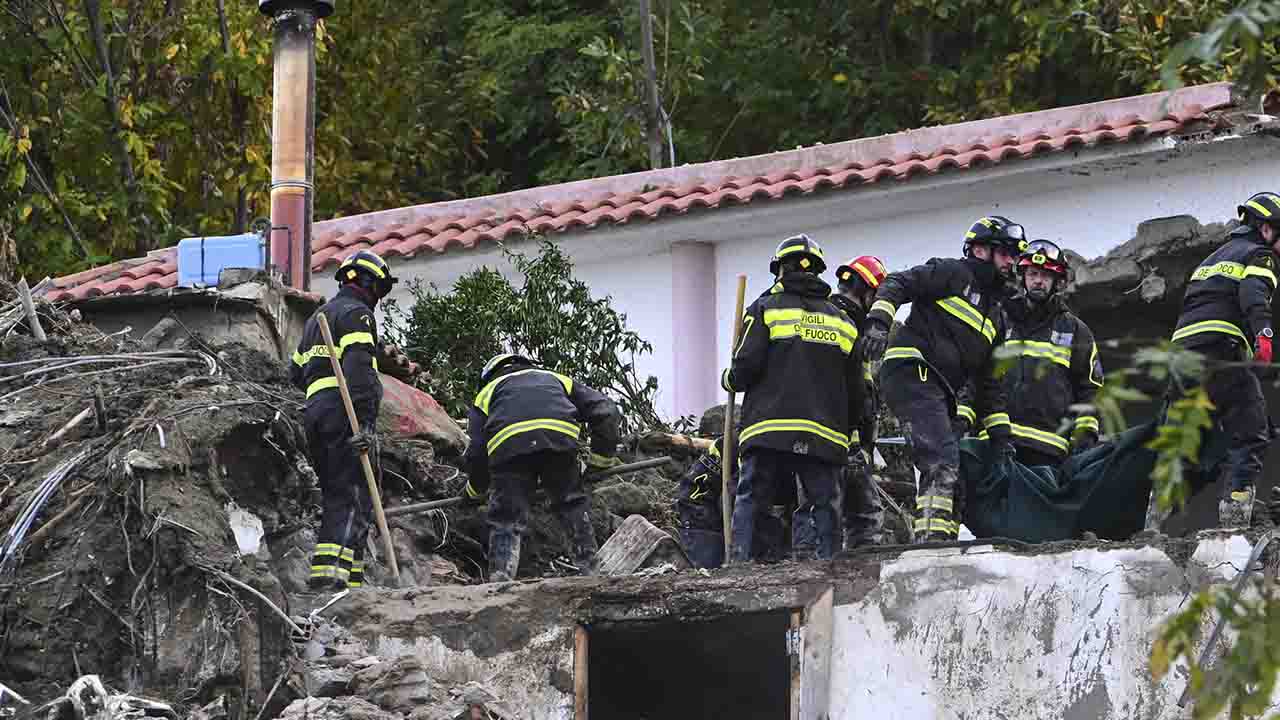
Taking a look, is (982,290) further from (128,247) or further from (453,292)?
(128,247)

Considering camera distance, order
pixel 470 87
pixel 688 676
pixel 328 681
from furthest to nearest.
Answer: pixel 470 87 → pixel 688 676 → pixel 328 681

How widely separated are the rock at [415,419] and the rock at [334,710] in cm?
370

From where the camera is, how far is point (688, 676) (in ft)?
43.3

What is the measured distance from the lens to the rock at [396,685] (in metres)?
10.4

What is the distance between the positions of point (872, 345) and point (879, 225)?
5.05 meters

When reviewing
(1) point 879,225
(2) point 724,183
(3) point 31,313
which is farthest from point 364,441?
(2) point 724,183

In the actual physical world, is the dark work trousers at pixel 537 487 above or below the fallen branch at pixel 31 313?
below

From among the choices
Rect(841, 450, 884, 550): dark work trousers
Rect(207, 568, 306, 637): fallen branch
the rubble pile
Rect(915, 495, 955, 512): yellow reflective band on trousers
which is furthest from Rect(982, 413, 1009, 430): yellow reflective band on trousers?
Rect(207, 568, 306, 637): fallen branch

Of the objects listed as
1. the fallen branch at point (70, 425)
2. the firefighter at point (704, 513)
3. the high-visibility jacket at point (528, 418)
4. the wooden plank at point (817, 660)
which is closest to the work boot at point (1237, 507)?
the wooden plank at point (817, 660)

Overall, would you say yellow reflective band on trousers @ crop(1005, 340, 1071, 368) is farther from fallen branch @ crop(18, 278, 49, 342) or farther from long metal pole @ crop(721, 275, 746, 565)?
fallen branch @ crop(18, 278, 49, 342)

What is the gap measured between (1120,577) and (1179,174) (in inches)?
239

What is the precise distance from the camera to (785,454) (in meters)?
11.6

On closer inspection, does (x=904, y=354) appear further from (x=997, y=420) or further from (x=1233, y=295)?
(x=1233, y=295)

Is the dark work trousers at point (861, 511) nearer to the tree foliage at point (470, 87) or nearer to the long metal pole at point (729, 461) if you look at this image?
the long metal pole at point (729, 461)
